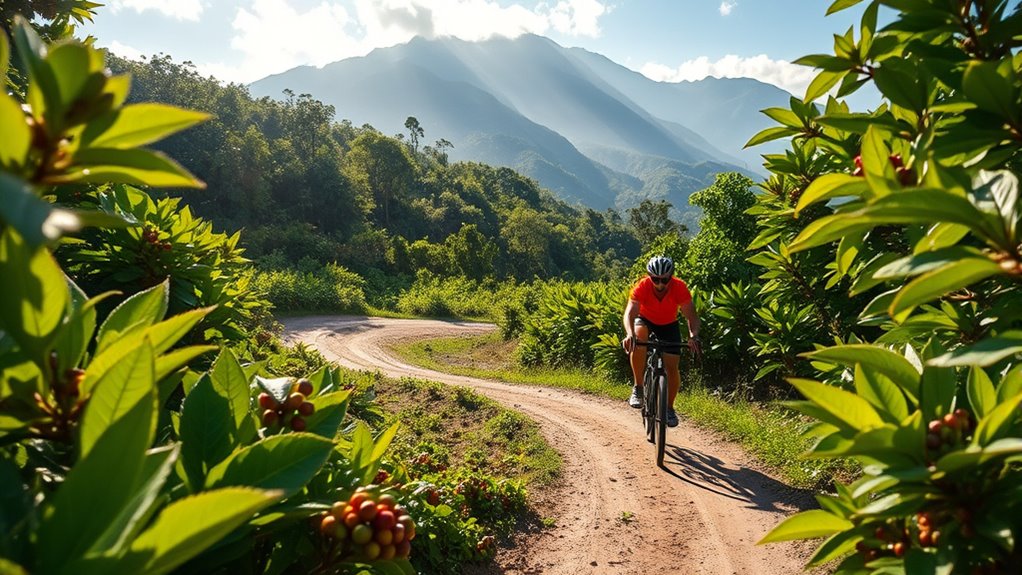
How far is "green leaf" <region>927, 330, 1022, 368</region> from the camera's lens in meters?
0.89

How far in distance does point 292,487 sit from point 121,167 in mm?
569

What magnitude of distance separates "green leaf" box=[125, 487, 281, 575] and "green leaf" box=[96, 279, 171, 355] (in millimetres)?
514

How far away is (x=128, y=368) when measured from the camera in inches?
32.4

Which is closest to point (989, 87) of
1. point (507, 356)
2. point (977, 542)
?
point (977, 542)

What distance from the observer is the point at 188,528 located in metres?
Answer: 0.67

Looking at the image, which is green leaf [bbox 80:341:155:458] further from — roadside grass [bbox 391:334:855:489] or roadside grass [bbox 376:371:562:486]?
roadside grass [bbox 376:371:562:486]

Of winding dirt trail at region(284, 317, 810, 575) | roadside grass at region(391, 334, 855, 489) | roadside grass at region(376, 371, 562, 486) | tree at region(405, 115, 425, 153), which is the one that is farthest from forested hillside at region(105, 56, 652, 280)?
winding dirt trail at region(284, 317, 810, 575)

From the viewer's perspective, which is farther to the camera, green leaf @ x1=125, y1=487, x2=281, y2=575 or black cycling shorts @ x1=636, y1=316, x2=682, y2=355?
black cycling shorts @ x1=636, y1=316, x2=682, y2=355

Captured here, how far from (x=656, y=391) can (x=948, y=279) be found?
17.9 feet

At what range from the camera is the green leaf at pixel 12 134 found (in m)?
0.66

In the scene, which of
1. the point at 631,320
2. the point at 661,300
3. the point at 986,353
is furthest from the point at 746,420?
the point at 986,353

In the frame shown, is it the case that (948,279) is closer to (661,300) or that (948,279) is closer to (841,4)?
(841,4)

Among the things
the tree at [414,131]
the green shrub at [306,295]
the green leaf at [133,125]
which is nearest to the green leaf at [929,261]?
the green leaf at [133,125]

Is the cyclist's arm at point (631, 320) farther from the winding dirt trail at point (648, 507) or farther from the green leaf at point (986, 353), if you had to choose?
the green leaf at point (986, 353)
